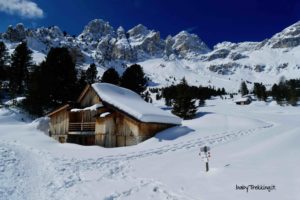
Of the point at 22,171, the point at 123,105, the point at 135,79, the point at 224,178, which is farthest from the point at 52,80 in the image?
the point at 224,178

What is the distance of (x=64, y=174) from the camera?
50.9ft

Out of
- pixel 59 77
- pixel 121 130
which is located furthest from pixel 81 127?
pixel 59 77

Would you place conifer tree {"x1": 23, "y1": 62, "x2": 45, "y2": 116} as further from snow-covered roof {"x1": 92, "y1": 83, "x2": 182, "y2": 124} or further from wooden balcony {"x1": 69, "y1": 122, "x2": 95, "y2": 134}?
snow-covered roof {"x1": 92, "y1": 83, "x2": 182, "y2": 124}

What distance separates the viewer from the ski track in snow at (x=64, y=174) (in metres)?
11.7

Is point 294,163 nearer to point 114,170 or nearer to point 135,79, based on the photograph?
point 114,170

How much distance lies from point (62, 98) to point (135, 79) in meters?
19.3

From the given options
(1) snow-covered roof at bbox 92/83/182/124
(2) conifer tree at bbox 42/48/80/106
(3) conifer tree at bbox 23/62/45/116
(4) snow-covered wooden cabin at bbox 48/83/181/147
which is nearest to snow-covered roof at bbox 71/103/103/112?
(4) snow-covered wooden cabin at bbox 48/83/181/147

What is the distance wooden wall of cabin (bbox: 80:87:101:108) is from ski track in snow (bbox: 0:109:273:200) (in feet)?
42.6

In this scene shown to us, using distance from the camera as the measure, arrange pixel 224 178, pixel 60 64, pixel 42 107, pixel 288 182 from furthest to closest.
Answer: pixel 60 64, pixel 42 107, pixel 224 178, pixel 288 182

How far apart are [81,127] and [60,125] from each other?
14.6 ft

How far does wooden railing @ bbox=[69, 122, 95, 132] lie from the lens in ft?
114

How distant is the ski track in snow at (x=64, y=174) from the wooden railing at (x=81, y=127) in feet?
35.2

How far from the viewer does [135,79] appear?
224 feet

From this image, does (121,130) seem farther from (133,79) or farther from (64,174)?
(133,79)
